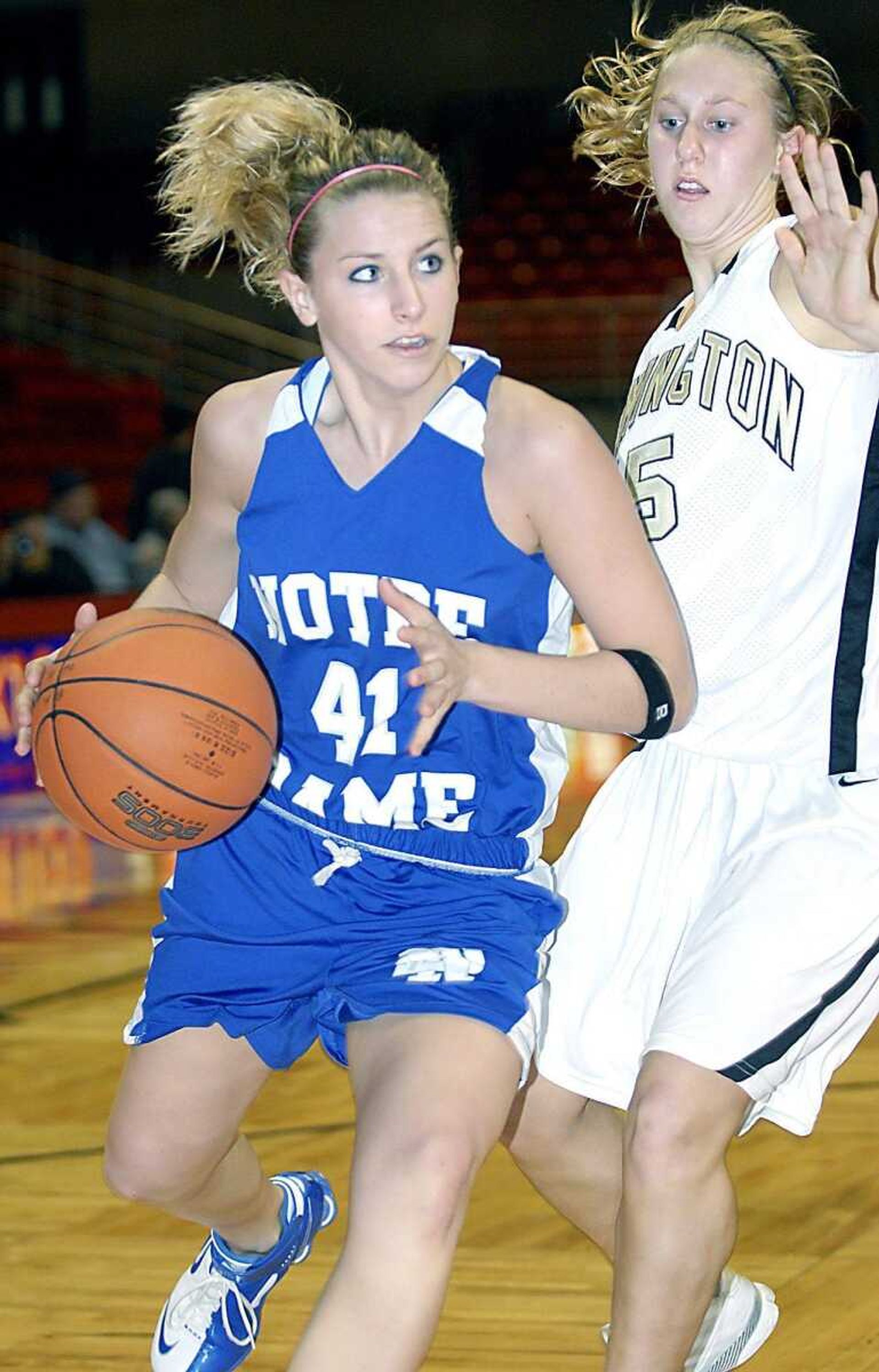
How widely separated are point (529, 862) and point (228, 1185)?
0.69 m

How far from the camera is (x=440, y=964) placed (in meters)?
2.53

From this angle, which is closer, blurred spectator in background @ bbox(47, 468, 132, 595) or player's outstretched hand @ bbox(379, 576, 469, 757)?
player's outstretched hand @ bbox(379, 576, 469, 757)

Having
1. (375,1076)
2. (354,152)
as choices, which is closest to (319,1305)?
(375,1076)

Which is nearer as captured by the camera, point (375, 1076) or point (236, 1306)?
point (375, 1076)

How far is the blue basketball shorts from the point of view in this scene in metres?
2.55

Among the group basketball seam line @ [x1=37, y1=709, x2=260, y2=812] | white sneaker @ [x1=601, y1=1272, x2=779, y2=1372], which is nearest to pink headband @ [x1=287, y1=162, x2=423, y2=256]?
basketball seam line @ [x1=37, y1=709, x2=260, y2=812]

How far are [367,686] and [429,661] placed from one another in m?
0.39

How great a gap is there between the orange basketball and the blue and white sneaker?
0.77m

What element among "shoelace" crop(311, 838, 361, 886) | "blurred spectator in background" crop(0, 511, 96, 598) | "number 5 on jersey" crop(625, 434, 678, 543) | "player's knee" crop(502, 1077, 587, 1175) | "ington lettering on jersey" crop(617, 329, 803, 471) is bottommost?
"blurred spectator in background" crop(0, 511, 96, 598)

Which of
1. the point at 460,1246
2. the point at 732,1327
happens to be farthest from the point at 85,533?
the point at 732,1327

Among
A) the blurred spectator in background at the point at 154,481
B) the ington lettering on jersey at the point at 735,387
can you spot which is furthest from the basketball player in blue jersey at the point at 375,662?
Answer: the blurred spectator in background at the point at 154,481

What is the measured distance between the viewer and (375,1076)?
2412 mm

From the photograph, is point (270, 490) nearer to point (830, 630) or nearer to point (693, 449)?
point (693, 449)

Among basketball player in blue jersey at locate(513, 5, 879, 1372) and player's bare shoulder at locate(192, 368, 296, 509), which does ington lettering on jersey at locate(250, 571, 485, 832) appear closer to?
player's bare shoulder at locate(192, 368, 296, 509)
